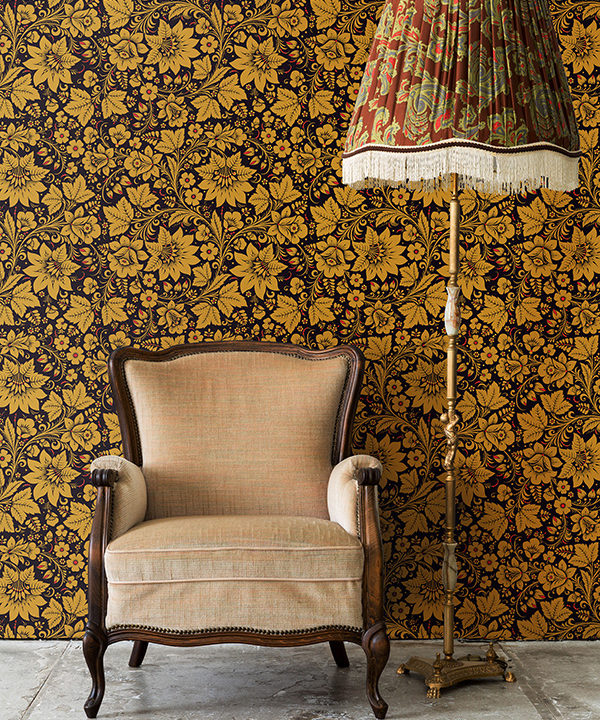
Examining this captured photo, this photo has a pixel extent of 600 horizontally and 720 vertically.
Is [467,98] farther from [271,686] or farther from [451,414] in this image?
[271,686]

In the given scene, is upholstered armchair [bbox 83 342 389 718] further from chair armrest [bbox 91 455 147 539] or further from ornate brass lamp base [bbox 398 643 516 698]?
ornate brass lamp base [bbox 398 643 516 698]

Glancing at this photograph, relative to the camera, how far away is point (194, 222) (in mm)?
3006

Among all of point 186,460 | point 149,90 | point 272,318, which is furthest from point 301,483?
point 149,90

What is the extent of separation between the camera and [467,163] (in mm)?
2139

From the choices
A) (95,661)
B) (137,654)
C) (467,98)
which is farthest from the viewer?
(137,654)

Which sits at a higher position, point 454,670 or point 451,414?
point 451,414

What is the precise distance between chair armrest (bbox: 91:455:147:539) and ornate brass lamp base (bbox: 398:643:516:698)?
984 millimetres

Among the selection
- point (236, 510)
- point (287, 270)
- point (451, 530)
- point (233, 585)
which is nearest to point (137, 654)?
point (236, 510)

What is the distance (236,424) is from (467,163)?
1.16 meters

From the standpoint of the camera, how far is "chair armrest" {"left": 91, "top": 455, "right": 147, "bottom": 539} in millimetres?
2283

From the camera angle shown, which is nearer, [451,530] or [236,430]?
[451,530]

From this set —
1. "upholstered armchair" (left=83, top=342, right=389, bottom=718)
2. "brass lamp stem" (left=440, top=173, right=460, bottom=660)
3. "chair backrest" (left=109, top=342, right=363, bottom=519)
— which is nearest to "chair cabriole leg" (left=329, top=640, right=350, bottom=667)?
"upholstered armchair" (left=83, top=342, right=389, bottom=718)

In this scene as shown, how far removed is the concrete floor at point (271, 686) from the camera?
2.29m

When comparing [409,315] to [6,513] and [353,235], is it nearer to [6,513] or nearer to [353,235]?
[353,235]
